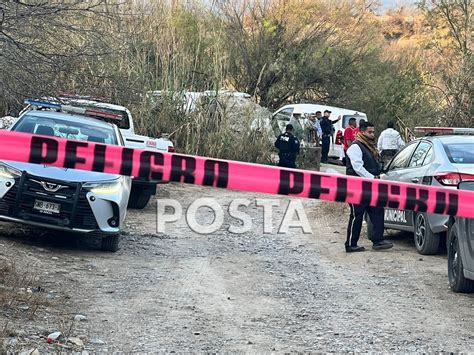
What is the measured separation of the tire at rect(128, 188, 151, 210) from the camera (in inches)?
619

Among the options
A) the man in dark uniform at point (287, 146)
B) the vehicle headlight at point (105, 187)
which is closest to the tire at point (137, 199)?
the vehicle headlight at point (105, 187)

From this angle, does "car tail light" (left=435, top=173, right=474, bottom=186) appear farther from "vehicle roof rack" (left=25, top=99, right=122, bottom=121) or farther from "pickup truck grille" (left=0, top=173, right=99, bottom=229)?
"vehicle roof rack" (left=25, top=99, right=122, bottom=121)

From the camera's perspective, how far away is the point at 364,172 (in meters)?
11.7

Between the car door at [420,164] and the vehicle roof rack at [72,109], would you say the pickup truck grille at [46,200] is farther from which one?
the car door at [420,164]

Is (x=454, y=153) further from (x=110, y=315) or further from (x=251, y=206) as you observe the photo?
(x=251, y=206)

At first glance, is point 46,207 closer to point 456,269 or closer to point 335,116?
point 456,269

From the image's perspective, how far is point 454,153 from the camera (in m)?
11.2

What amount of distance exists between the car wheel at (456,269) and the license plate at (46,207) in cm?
447

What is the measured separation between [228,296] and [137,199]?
24.3ft

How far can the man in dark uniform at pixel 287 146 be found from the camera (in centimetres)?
2181

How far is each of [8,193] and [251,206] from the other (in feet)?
26.6

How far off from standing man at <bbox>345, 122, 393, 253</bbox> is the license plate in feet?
12.9

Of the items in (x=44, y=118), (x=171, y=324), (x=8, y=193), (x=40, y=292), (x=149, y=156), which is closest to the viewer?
(x=149, y=156)

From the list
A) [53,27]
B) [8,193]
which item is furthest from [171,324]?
[53,27]
